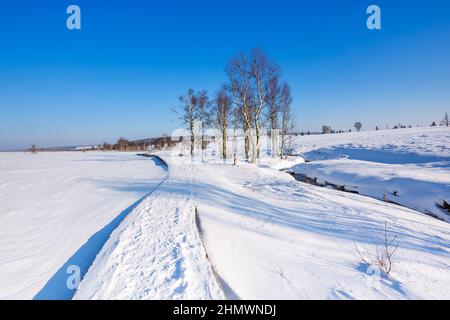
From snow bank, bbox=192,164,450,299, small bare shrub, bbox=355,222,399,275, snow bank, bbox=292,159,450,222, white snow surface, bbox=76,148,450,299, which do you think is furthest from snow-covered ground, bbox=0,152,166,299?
snow bank, bbox=292,159,450,222

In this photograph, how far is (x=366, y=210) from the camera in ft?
20.2

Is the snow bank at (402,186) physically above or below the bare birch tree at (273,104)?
below

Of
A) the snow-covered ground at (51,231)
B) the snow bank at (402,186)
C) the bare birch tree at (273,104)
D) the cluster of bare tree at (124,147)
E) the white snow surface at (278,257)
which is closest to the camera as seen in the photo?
the white snow surface at (278,257)

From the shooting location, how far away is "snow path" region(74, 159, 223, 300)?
2545mm

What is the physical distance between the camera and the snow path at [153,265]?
2545mm

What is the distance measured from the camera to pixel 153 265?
3.10 meters

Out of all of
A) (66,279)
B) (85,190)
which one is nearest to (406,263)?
(66,279)

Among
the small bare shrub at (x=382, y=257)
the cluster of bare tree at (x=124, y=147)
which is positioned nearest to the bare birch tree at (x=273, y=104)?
the small bare shrub at (x=382, y=257)

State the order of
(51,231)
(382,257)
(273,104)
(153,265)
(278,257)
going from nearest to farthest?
(153,265) < (382,257) < (278,257) < (51,231) < (273,104)

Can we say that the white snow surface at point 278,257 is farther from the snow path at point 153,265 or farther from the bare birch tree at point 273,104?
the bare birch tree at point 273,104

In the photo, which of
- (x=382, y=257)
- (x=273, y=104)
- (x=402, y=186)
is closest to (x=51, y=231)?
(x=382, y=257)

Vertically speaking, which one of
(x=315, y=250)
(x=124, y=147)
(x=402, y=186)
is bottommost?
(x=315, y=250)

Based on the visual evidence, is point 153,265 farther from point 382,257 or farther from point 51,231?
point 382,257
